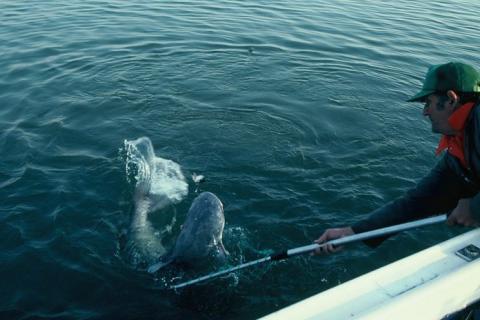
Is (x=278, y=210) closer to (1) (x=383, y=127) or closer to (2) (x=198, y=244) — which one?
(2) (x=198, y=244)

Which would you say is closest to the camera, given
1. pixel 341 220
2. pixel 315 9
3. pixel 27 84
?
pixel 341 220

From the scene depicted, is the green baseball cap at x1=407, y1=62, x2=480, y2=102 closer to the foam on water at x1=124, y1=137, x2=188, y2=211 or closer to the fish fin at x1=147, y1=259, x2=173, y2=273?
the fish fin at x1=147, y1=259, x2=173, y2=273

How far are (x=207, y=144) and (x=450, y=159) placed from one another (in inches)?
196

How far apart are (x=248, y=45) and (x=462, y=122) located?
450 inches

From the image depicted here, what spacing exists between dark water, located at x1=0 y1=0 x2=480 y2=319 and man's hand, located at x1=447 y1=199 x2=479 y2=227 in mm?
2228

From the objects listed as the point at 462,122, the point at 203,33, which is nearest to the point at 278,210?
the point at 462,122

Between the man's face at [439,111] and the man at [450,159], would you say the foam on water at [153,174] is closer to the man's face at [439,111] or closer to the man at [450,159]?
the man at [450,159]

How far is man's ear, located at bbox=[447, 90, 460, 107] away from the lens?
3850 millimetres

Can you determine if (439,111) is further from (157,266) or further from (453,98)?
(157,266)

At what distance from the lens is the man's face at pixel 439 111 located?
3.95 metres

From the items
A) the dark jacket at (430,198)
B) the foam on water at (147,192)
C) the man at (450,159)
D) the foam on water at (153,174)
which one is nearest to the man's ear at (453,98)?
the man at (450,159)

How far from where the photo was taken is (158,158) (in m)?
8.09

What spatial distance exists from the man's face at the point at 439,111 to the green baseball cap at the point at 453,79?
0.09 meters

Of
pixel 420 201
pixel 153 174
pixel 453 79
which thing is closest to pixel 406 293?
pixel 453 79
